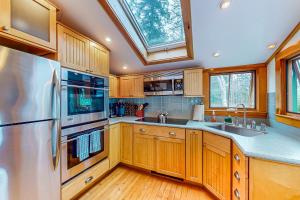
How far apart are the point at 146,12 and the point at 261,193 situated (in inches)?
95.5

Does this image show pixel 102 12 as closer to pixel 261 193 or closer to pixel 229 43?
pixel 229 43

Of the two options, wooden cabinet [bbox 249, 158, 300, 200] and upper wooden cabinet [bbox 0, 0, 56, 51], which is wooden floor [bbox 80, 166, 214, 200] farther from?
upper wooden cabinet [bbox 0, 0, 56, 51]

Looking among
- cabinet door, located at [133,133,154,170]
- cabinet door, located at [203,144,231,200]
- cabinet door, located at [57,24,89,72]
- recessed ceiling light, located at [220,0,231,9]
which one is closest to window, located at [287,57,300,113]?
cabinet door, located at [203,144,231,200]

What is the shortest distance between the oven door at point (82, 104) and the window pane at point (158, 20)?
47.2 inches

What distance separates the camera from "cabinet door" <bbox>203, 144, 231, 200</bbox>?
161 centimetres

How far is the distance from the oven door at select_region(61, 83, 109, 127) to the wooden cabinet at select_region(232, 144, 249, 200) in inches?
73.1

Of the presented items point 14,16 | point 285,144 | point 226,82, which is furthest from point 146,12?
point 285,144

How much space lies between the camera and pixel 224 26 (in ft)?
5.29

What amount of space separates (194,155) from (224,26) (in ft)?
5.86

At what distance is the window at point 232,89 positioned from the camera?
7.68 feet

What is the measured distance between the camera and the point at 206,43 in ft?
6.34

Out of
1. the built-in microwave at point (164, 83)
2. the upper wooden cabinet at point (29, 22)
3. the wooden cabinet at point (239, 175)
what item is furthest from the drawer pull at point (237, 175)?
the upper wooden cabinet at point (29, 22)

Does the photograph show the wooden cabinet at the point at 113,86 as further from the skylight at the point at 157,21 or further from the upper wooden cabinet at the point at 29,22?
the upper wooden cabinet at the point at 29,22

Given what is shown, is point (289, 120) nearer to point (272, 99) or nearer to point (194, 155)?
point (272, 99)
